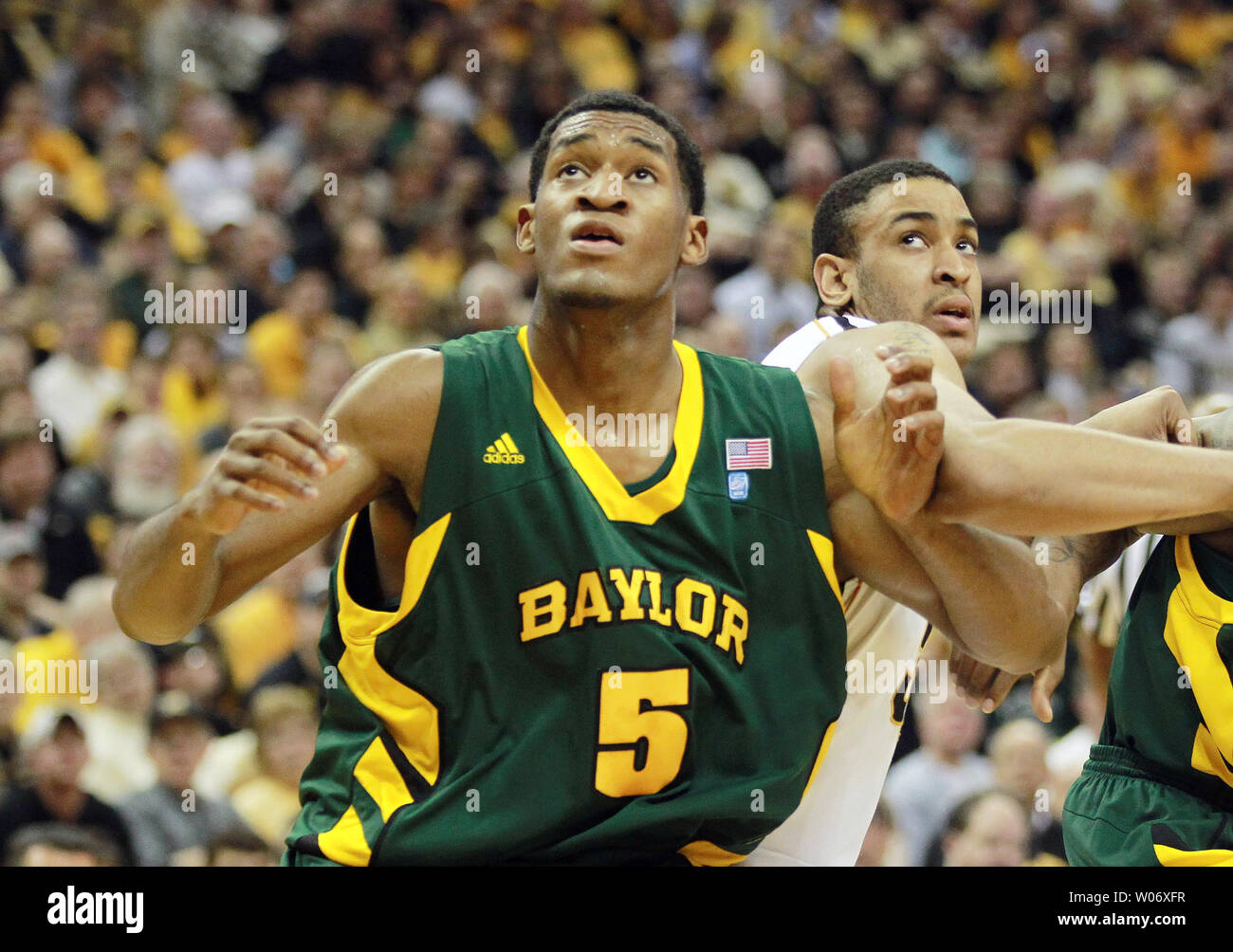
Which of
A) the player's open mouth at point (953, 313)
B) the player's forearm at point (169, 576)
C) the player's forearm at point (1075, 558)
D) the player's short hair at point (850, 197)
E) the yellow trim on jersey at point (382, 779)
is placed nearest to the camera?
the player's forearm at point (169, 576)

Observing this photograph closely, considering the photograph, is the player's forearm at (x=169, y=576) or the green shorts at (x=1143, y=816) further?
the green shorts at (x=1143, y=816)

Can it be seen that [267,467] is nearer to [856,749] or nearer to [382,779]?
[382,779]

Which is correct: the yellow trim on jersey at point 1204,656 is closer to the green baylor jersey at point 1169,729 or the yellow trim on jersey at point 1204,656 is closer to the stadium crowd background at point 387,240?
the green baylor jersey at point 1169,729

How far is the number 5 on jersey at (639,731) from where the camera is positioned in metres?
2.76

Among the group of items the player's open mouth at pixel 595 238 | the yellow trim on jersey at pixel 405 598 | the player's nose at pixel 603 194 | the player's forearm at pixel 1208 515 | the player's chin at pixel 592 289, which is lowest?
the yellow trim on jersey at pixel 405 598

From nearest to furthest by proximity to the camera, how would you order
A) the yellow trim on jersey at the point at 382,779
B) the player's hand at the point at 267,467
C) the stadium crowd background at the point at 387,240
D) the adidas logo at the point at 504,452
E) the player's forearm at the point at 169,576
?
the player's hand at the point at 267,467, the player's forearm at the point at 169,576, the yellow trim on jersey at the point at 382,779, the adidas logo at the point at 504,452, the stadium crowd background at the point at 387,240

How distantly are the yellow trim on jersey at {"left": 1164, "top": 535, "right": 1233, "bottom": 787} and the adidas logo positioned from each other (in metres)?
1.35

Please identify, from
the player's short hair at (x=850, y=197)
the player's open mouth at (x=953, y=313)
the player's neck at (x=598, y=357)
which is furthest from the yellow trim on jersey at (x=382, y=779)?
the player's short hair at (x=850, y=197)

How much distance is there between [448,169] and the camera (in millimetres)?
8766

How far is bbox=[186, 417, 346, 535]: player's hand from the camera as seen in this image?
2568 millimetres

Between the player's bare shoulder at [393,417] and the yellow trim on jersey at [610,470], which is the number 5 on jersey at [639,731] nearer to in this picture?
the yellow trim on jersey at [610,470]

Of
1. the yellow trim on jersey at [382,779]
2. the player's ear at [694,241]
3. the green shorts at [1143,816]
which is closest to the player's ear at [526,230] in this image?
the player's ear at [694,241]

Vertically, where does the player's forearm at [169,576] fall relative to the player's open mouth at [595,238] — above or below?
below
